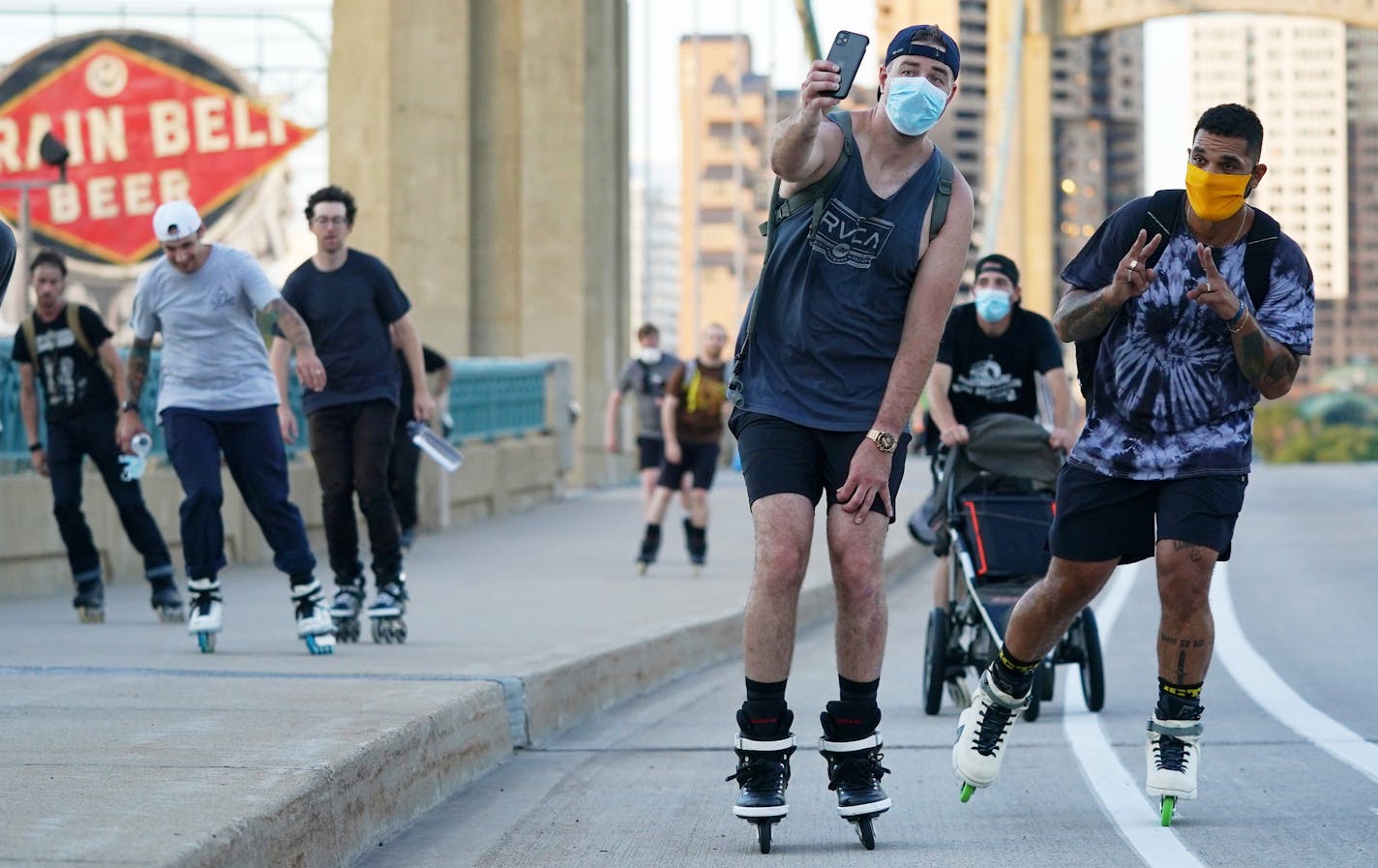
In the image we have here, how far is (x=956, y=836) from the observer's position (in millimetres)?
6625

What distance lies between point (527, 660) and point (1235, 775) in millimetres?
3138

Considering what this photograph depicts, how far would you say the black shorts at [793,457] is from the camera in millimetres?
6328

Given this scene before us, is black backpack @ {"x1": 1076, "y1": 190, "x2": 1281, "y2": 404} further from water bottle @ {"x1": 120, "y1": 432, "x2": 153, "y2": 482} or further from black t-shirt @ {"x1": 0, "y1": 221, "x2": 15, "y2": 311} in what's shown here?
water bottle @ {"x1": 120, "y1": 432, "x2": 153, "y2": 482}

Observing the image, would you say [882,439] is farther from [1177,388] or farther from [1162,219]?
[1162,219]

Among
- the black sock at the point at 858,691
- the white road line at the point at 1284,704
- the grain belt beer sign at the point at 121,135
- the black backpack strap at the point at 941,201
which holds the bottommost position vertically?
the white road line at the point at 1284,704

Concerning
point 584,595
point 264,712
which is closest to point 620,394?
point 584,595

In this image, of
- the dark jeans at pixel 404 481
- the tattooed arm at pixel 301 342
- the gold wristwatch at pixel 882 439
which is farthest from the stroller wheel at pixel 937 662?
the dark jeans at pixel 404 481

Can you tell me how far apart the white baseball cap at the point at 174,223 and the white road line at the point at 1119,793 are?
13.9 ft

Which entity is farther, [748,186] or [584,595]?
[748,186]

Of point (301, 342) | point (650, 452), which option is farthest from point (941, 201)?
point (650, 452)

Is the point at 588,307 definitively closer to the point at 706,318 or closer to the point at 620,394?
the point at 620,394

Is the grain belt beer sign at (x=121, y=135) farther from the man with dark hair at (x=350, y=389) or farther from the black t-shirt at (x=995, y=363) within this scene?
the black t-shirt at (x=995, y=363)

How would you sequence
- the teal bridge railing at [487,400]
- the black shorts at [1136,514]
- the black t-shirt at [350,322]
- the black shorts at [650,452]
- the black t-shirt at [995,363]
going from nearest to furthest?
1. the black shorts at [1136,514]
2. the black t-shirt at [995,363]
3. the black t-shirt at [350,322]
4. the black shorts at [650,452]
5. the teal bridge railing at [487,400]

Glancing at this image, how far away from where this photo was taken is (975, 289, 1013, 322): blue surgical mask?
33.0ft
